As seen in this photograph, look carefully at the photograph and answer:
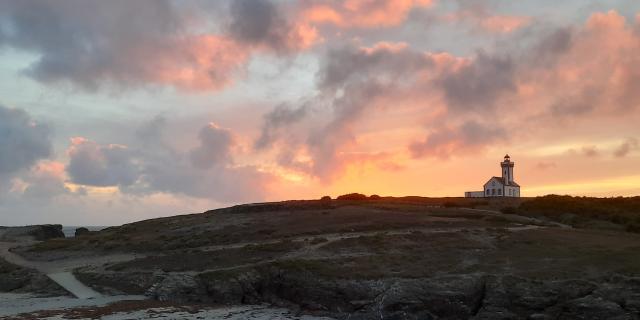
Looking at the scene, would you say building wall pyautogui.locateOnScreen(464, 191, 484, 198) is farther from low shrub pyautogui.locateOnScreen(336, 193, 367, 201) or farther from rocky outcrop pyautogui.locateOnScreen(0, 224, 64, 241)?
rocky outcrop pyautogui.locateOnScreen(0, 224, 64, 241)

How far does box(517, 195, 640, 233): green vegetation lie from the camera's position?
64000mm

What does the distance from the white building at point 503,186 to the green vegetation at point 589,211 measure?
3894 cm

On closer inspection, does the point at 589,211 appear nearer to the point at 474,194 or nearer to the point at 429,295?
the point at 429,295

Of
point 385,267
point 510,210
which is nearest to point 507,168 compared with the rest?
point 510,210

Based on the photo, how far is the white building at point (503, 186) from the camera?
125 meters

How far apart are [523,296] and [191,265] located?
27794 mm

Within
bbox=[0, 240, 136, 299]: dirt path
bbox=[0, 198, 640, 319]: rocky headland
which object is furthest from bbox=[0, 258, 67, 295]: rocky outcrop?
bbox=[0, 198, 640, 319]: rocky headland

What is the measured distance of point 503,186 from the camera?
12488cm

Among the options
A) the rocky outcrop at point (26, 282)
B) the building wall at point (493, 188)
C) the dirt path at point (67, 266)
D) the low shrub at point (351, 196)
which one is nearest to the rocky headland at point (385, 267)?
the dirt path at point (67, 266)

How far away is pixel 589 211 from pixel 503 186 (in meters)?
52.2

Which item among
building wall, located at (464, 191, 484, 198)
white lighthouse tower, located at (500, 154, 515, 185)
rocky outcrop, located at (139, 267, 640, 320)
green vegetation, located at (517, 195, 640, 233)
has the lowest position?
rocky outcrop, located at (139, 267, 640, 320)

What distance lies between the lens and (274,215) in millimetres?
78875

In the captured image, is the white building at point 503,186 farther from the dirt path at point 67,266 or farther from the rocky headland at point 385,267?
the dirt path at point 67,266

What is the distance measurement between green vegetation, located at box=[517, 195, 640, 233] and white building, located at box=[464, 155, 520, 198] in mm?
38944
